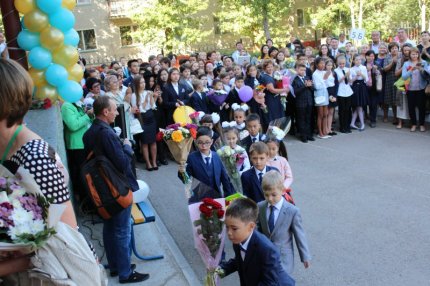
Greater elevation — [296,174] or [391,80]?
[391,80]

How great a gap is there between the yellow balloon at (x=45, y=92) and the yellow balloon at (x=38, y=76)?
0.18ft

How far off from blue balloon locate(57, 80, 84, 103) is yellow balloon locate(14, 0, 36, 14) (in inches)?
38.7

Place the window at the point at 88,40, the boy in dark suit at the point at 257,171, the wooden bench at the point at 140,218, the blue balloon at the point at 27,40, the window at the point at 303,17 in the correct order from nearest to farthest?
the boy in dark suit at the point at 257,171
the wooden bench at the point at 140,218
the blue balloon at the point at 27,40
the window at the point at 88,40
the window at the point at 303,17

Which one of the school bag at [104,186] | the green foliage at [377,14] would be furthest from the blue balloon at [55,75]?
the green foliage at [377,14]

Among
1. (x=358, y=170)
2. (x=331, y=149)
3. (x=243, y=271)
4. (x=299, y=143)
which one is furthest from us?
(x=299, y=143)

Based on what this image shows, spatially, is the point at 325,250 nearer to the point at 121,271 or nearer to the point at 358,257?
the point at 358,257

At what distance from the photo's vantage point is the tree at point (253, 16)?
30.0m

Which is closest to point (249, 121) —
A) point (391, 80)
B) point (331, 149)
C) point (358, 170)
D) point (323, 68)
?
point (358, 170)

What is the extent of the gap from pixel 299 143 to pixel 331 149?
1025 mm

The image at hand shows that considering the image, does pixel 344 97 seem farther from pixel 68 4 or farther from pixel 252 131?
pixel 68 4

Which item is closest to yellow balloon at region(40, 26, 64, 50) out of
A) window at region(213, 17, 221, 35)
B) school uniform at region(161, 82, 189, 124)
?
school uniform at region(161, 82, 189, 124)

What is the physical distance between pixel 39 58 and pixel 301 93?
6.98m

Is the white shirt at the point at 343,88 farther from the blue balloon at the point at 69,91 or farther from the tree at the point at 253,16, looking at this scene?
the tree at the point at 253,16

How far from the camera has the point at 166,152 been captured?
35.8 feet
